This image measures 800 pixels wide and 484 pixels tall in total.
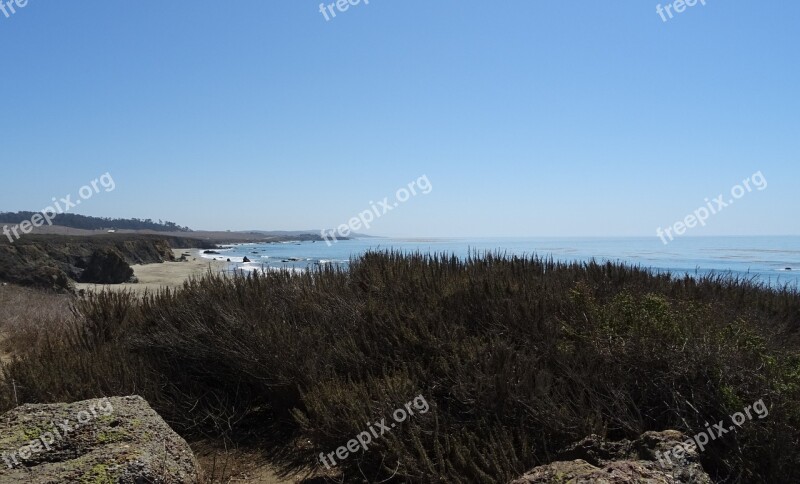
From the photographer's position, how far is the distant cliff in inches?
747

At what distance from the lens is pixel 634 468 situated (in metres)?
2.34

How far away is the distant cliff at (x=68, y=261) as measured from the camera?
747 inches

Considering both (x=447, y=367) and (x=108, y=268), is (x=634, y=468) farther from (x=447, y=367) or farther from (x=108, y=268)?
(x=108, y=268)

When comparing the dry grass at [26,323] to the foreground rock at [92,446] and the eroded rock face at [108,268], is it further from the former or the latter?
the eroded rock face at [108,268]

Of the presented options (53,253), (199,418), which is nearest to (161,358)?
(199,418)

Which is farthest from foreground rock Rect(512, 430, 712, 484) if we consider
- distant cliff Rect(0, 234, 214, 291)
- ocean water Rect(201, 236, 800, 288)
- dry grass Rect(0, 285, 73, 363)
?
distant cliff Rect(0, 234, 214, 291)

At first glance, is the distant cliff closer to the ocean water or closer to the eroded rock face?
the eroded rock face

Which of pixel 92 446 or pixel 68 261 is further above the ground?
pixel 68 261

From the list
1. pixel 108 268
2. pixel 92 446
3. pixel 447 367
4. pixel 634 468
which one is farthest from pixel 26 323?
pixel 108 268

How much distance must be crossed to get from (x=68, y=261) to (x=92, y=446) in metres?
34.4

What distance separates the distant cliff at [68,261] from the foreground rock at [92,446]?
60.1 ft

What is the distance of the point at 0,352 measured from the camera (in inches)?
298

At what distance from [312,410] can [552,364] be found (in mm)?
1809

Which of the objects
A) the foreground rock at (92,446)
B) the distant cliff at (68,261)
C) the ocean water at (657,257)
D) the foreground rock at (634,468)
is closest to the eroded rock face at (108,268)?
the distant cliff at (68,261)
